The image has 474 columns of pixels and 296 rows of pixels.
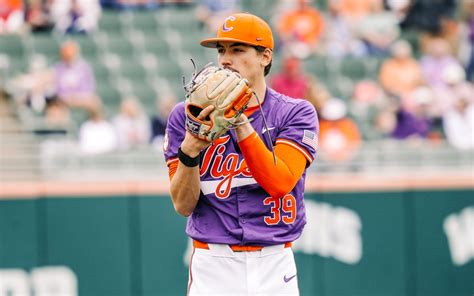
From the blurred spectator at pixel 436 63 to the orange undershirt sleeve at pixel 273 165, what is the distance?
22.3 ft

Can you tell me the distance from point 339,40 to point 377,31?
0.49 meters

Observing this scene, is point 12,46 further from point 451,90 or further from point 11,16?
point 451,90

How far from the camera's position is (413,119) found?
9828mm

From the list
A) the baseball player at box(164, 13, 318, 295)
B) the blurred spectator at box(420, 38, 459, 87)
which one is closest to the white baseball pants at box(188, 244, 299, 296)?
the baseball player at box(164, 13, 318, 295)

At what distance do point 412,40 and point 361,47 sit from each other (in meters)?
0.79

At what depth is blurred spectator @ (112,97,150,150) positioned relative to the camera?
9977 millimetres

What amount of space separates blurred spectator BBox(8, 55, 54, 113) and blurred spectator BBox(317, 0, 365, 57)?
11.1 feet

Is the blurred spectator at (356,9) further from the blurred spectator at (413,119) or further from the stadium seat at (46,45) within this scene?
the stadium seat at (46,45)

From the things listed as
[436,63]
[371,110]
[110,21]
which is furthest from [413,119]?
[110,21]

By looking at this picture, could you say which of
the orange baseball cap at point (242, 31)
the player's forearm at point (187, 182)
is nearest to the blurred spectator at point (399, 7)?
the orange baseball cap at point (242, 31)

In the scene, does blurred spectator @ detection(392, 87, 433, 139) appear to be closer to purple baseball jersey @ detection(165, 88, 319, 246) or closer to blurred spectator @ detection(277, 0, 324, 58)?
blurred spectator @ detection(277, 0, 324, 58)

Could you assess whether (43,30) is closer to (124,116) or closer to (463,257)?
(124,116)

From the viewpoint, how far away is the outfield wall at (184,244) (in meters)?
8.65

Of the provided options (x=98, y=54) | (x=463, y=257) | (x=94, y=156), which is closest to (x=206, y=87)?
(x=94, y=156)
